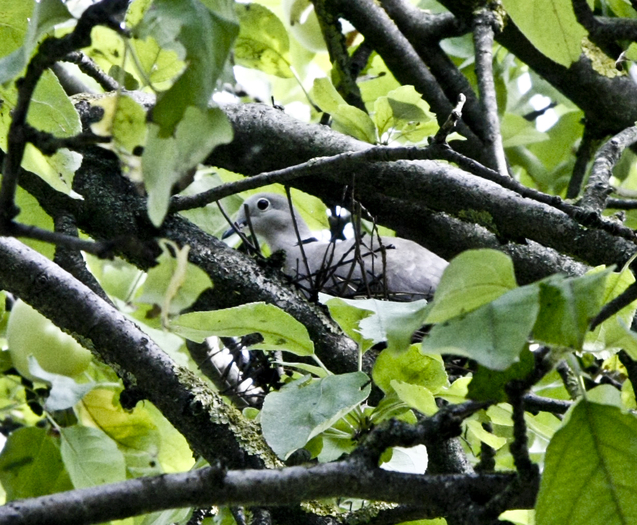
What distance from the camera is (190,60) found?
0.65 metres

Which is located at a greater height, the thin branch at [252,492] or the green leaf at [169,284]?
the green leaf at [169,284]

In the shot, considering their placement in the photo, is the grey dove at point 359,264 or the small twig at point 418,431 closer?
the small twig at point 418,431

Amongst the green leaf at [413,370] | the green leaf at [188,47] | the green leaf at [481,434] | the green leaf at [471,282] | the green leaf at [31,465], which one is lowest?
the green leaf at [31,465]

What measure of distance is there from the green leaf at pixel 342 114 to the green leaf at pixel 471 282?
1118 millimetres

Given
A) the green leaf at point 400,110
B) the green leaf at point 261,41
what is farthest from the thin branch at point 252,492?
the green leaf at point 261,41

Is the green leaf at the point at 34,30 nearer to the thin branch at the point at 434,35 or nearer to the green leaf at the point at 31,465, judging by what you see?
the green leaf at the point at 31,465

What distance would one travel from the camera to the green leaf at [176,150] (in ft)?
2.14

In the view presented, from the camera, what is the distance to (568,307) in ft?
2.30

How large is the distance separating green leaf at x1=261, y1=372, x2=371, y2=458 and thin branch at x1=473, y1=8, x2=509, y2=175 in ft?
3.45

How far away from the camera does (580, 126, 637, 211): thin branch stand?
150 centimetres

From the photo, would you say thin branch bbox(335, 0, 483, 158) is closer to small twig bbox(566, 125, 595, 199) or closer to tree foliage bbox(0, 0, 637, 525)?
tree foliage bbox(0, 0, 637, 525)

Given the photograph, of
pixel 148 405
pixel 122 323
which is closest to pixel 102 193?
pixel 122 323

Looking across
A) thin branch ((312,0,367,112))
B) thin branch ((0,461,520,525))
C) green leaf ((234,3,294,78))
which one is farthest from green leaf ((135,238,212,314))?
thin branch ((312,0,367,112))

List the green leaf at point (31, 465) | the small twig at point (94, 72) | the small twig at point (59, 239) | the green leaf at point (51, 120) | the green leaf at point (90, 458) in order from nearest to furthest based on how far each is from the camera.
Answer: the small twig at point (59, 239)
the green leaf at point (51, 120)
the green leaf at point (90, 458)
the green leaf at point (31, 465)
the small twig at point (94, 72)
